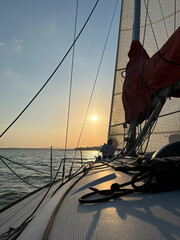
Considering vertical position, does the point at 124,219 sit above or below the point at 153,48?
below

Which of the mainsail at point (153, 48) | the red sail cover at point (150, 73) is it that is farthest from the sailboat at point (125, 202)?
the mainsail at point (153, 48)

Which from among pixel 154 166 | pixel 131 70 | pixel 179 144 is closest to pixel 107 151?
pixel 131 70

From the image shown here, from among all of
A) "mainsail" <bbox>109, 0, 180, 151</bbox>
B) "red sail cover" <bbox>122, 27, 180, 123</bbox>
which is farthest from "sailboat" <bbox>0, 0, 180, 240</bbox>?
"mainsail" <bbox>109, 0, 180, 151</bbox>

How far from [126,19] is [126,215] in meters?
8.24

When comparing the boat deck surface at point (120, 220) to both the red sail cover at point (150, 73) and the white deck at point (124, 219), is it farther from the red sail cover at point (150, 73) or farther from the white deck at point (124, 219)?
the red sail cover at point (150, 73)

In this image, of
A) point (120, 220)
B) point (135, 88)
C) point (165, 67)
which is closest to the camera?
point (120, 220)

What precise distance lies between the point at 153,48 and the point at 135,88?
4198 millimetres

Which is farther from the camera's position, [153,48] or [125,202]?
[153,48]

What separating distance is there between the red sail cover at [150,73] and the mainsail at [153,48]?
1.66 meters

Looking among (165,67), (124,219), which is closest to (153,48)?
(165,67)

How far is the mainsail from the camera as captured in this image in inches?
212

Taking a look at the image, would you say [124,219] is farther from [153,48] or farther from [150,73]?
Answer: [153,48]

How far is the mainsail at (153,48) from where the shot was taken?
5.38 meters

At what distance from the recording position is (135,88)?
2914mm
